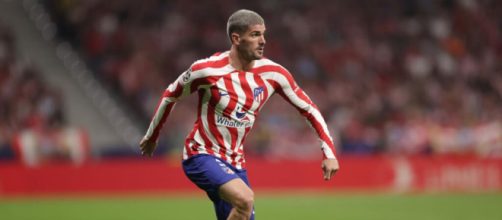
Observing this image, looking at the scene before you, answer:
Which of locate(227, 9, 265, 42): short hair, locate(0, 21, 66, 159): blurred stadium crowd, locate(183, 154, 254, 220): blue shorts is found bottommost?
locate(183, 154, 254, 220): blue shorts

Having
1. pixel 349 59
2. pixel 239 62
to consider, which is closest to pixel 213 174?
pixel 239 62

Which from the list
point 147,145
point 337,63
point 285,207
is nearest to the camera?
point 147,145

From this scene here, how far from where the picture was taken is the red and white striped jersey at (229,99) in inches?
283

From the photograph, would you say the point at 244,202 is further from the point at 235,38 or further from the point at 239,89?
the point at 235,38

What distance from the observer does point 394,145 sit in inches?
765

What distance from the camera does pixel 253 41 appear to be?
23.1 ft

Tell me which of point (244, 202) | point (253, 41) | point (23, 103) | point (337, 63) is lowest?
point (244, 202)

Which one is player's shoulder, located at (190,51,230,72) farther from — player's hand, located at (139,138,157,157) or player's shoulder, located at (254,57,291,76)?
player's hand, located at (139,138,157,157)

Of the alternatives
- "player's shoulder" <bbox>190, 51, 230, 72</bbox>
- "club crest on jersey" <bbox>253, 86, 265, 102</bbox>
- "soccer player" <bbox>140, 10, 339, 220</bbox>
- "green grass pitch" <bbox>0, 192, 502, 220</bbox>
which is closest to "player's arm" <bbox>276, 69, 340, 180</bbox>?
"soccer player" <bbox>140, 10, 339, 220</bbox>

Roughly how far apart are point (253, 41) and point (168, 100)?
35.5 inches

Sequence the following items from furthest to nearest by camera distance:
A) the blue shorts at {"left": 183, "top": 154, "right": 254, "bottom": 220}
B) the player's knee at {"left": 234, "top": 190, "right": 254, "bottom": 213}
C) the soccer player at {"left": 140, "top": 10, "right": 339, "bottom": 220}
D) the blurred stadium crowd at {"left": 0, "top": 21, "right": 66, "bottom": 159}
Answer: the blurred stadium crowd at {"left": 0, "top": 21, "right": 66, "bottom": 159}, the soccer player at {"left": 140, "top": 10, "right": 339, "bottom": 220}, the blue shorts at {"left": 183, "top": 154, "right": 254, "bottom": 220}, the player's knee at {"left": 234, "top": 190, "right": 254, "bottom": 213}

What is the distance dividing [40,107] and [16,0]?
4937mm

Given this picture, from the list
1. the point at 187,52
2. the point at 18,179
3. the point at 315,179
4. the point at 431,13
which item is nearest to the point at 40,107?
the point at 18,179

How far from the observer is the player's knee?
22.1 ft
